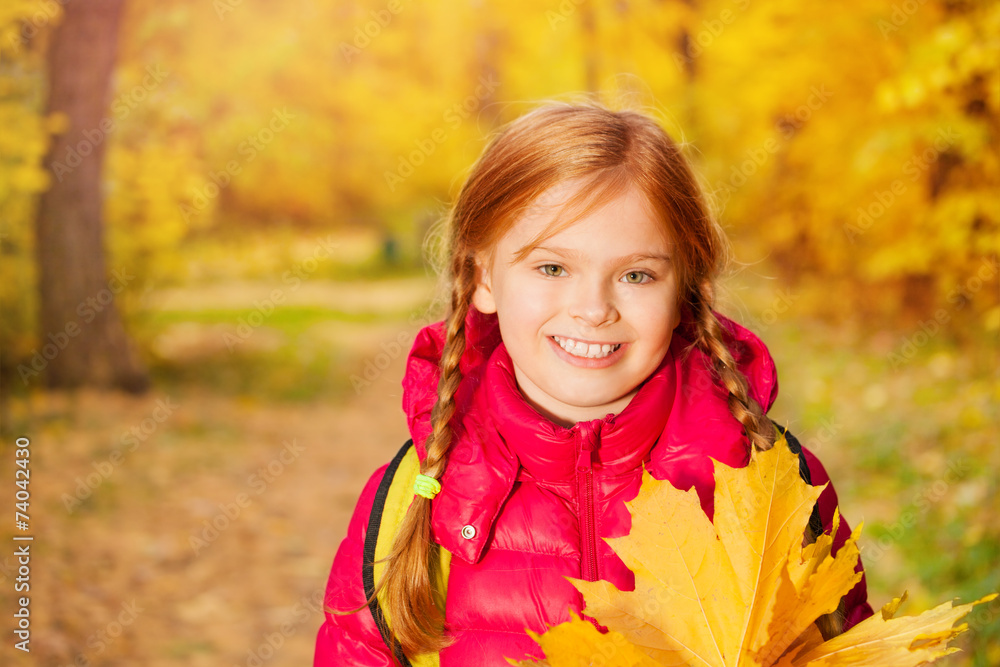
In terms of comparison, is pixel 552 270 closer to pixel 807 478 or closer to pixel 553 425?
pixel 553 425

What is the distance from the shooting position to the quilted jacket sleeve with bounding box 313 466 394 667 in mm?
1573

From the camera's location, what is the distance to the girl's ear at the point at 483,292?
180 centimetres

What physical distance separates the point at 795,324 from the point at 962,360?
118 inches

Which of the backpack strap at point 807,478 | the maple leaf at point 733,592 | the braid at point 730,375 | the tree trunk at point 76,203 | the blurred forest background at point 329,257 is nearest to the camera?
the maple leaf at point 733,592

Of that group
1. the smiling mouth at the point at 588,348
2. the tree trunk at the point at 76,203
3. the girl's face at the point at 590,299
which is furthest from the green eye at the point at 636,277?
the tree trunk at the point at 76,203

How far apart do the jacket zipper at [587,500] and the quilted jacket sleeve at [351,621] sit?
1.28ft

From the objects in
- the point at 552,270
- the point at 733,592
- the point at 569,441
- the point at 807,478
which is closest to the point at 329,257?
the point at 552,270

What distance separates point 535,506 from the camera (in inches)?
61.5

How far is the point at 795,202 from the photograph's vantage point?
9.05m

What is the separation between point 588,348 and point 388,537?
52 cm

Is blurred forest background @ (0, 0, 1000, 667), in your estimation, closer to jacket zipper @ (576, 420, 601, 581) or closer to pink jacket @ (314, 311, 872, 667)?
pink jacket @ (314, 311, 872, 667)

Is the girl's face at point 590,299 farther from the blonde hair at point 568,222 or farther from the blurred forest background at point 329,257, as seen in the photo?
the blurred forest background at point 329,257

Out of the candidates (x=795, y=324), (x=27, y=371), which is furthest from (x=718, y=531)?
(x=795, y=324)

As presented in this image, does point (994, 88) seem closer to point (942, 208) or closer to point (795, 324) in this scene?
point (942, 208)
